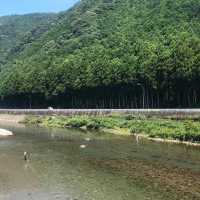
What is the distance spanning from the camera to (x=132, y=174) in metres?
57.6

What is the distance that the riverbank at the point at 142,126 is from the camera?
275ft

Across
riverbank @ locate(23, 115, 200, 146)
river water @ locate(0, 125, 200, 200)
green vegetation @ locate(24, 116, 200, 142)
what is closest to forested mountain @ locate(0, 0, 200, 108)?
riverbank @ locate(23, 115, 200, 146)

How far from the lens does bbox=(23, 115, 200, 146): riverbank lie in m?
83.8

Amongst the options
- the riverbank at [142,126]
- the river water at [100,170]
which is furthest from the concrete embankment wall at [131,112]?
the river water at [100,170]

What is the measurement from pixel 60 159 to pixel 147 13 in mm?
134371

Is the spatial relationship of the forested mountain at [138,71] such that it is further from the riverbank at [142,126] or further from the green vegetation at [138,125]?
the green vegetation at [138,125]

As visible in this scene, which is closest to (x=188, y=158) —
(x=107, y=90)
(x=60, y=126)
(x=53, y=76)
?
(x=60, y=126)

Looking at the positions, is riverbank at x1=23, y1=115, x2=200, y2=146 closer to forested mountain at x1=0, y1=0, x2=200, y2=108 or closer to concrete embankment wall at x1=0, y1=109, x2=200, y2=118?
concrete embankment wall at x1=0, y1=109, x2=200, y2=118

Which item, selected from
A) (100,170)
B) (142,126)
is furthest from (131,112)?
(100,170)

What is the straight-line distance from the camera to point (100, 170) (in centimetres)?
6091

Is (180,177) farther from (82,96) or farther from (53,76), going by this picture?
(53,76)

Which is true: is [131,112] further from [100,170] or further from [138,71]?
[100,170]

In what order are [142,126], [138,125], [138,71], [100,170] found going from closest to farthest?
[100,170] → [142,126] → [138,125] → [138,71]

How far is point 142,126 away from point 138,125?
208 centimetres
